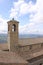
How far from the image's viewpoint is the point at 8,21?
1778cm

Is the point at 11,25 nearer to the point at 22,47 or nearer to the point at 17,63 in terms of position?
A: the point at 22,47

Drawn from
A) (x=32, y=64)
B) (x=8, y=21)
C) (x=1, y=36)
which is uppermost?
(x=8, y=21)

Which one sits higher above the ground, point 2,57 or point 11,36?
point 11,36

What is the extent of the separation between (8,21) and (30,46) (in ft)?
12.1

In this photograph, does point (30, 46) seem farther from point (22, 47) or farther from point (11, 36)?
point (11, 36)

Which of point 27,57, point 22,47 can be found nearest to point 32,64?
point 27,57

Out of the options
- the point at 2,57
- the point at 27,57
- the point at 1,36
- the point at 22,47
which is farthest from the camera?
the point at 1,36

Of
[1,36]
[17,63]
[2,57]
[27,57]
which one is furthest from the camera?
[1,36]

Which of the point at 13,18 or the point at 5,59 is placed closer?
the point at 5,59

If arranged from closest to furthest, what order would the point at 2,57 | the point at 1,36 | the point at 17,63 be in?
the point at 17,63 → the point at 2,57 → the point at 1,36

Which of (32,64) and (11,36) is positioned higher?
(11,36)

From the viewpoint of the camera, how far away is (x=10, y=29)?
17.4m

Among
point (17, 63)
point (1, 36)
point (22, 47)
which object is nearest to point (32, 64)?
point (17, 63)

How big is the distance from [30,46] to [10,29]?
292 cm
